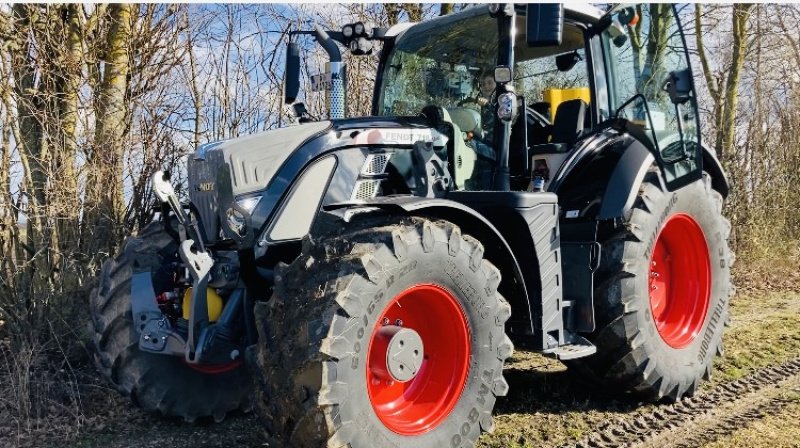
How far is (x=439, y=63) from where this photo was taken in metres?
4.90

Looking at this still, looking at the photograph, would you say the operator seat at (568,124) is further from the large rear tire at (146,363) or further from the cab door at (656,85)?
the large rear tire at (146,363)

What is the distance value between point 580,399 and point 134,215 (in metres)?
3.68

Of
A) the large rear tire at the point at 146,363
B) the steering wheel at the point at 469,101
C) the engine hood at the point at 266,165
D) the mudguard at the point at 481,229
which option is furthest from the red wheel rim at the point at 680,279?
the large rear tire at the point at 146,363

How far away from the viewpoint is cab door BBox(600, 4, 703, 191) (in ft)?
15.6

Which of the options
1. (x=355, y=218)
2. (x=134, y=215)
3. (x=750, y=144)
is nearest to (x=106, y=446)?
(x=355, y=218)

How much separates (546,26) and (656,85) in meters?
1.55

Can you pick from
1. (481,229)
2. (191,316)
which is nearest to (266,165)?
(191,316)

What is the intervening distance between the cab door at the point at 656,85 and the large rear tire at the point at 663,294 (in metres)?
0.20

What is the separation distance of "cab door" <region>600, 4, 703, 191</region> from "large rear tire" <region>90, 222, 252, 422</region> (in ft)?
9.71

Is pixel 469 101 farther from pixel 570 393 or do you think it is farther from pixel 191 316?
pixel 191 316

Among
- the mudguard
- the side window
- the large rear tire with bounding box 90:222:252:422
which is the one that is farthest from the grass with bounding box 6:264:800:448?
the side window

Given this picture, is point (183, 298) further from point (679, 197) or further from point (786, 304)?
point (786, 304)

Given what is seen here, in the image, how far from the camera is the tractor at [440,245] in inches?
126

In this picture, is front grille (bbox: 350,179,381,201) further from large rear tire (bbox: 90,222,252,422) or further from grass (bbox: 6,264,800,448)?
grass (bbox: 6,264,800,448)
